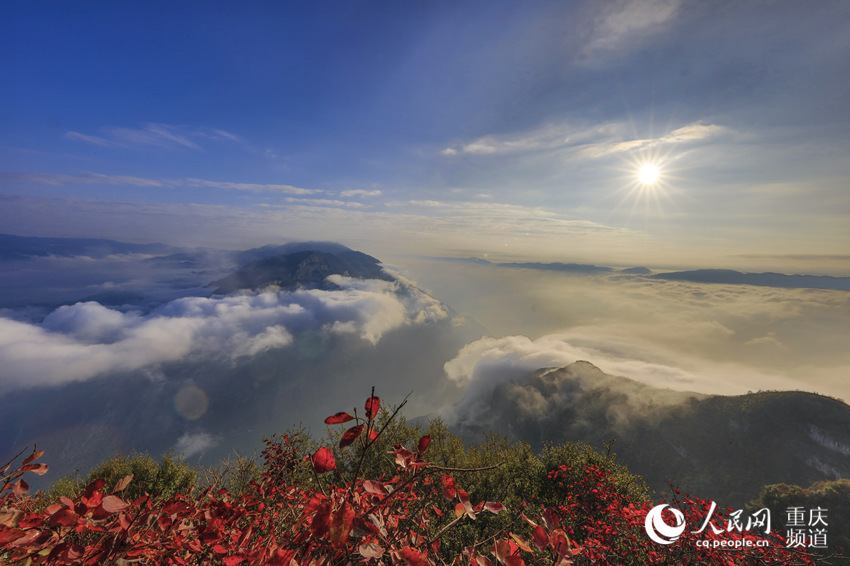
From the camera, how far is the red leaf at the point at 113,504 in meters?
3.29

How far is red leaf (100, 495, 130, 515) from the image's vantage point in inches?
130

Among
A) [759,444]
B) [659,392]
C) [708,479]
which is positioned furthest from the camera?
[659,392]

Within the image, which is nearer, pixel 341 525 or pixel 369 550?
pixel 341 525

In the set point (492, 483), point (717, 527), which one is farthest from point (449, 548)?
point (492, 483)

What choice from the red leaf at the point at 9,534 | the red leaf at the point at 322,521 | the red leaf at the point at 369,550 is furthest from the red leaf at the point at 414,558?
the red leaf at the point at 9,534

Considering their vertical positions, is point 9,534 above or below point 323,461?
below

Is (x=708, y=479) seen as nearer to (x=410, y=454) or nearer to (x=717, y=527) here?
(x=717, y=527)

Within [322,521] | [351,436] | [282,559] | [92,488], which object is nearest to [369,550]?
A: [322,521]

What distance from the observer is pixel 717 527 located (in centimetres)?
Result: 1152

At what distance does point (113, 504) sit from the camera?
133 inches

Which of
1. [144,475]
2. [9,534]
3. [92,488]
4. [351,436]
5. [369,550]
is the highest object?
[351,436]

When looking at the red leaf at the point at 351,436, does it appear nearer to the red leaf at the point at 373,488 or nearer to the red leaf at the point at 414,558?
the red leaf at the point at 373,488

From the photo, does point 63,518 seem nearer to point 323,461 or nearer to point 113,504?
point 113,504

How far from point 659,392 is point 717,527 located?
195m
